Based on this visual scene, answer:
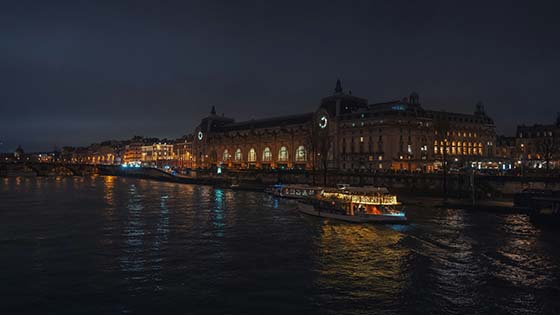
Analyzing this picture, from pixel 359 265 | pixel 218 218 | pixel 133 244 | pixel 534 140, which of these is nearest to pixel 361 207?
pixel 218 218

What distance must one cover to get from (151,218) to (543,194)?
161 ft

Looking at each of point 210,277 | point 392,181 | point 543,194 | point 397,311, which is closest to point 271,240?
point 210,277

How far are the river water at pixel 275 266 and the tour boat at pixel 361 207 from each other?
98.2 inches

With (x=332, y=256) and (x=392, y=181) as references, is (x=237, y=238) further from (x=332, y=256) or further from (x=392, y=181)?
(x=392, y=181)

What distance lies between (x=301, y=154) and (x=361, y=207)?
388 ft

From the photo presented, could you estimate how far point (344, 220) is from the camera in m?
57.8

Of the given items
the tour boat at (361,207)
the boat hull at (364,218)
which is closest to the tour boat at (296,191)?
the tour boat at (361,207)

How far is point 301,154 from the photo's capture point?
175m

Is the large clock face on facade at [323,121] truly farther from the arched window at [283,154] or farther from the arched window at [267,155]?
the arched window at [267,155]

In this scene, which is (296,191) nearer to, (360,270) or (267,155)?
(360,270)

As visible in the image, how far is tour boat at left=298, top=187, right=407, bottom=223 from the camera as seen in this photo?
5522cm

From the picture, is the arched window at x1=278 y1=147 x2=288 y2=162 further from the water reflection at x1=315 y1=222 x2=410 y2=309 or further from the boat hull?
the water reflection at x1=315 y1=222 x2=410 y2=309

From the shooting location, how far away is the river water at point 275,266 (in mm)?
26219

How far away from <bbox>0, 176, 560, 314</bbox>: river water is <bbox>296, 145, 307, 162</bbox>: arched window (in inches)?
4572
